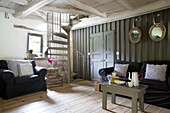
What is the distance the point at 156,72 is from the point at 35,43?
4835mm

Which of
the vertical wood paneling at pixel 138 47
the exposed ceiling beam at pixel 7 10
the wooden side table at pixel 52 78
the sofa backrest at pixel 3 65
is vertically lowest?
the wooden side table at pixel 52 78

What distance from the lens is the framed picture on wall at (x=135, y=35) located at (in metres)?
4.09

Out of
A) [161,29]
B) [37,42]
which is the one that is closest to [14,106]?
[37,42]

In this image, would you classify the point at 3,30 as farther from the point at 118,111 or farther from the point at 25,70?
the point at 118,111

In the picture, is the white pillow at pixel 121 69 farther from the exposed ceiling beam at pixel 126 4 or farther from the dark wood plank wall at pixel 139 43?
the exposed ceiling beam at pixel 126 4

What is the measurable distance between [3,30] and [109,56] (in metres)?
4.14

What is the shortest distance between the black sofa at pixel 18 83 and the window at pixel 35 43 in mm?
1633

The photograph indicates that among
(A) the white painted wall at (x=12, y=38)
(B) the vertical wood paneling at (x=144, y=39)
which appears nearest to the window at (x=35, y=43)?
(A) the white painted wall at (x=12, y=38)

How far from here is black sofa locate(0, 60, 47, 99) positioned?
305 cm

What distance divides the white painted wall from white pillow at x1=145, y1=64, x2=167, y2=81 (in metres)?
4.59

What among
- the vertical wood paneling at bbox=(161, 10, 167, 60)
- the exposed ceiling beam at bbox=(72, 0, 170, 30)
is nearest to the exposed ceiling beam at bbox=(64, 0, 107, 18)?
the exposed ceiling beam at bbox=(72, 0, 170, 30)

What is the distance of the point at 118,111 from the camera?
8.10ft

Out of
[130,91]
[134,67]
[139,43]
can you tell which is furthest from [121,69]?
[130,91]

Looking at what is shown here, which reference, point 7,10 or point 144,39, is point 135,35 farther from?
point 7,10
